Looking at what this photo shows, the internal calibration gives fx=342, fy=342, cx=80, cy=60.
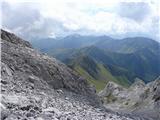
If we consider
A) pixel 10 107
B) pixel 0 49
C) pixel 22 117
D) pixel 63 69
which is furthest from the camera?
pixel 63 69

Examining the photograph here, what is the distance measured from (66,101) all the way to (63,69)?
48.3 ft

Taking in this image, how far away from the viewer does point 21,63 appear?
125ft

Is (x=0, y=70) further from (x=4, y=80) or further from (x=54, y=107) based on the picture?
(x=54, y=107)

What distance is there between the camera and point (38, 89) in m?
33.7

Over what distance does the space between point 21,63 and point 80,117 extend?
1288 centimetres

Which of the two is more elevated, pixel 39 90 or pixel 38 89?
pixel 38 89

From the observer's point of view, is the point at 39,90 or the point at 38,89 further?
the point at 38,89

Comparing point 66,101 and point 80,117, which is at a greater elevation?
point 66,101

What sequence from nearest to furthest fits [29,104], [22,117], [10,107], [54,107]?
[22,117] < [10,107] < [29,104] < [54,107]

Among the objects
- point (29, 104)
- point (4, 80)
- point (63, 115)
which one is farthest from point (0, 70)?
point (63, 115)

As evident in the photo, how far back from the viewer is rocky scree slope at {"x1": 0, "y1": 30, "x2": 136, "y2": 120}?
83.8ft

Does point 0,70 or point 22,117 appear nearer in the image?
point 22,117

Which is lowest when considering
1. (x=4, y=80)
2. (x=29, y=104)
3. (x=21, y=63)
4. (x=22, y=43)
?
(x=29, y=104)

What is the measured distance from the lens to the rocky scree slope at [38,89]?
25547 mm
